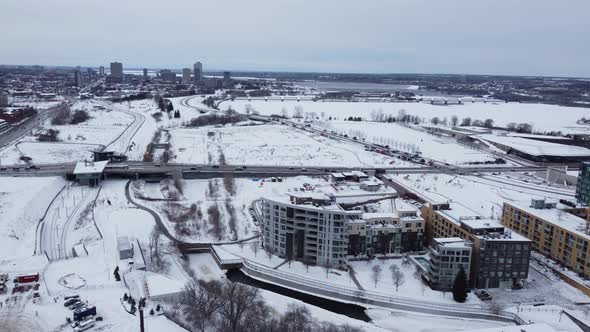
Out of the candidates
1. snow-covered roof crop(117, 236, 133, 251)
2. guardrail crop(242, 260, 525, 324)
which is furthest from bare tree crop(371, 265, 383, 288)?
snow-covered roof crop(117, 236, 133, 251)

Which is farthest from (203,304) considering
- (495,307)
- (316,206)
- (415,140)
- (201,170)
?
(415,140)

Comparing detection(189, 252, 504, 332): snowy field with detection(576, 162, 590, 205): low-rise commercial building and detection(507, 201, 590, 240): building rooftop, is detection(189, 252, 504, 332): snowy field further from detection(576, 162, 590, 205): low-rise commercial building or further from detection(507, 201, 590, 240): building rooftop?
detection(576, 162, 590, 205): low-rise commercial building

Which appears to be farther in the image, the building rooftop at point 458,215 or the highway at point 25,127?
the highway at point 25,127

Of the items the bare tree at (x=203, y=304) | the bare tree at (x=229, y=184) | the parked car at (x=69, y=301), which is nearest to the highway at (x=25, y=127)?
the bare tree at (x=229, y=184)

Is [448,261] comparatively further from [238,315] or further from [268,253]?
[238,315]

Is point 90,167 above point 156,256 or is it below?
above

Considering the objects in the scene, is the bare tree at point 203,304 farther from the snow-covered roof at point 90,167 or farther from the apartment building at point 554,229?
the snow-covered roof at point 90,167
